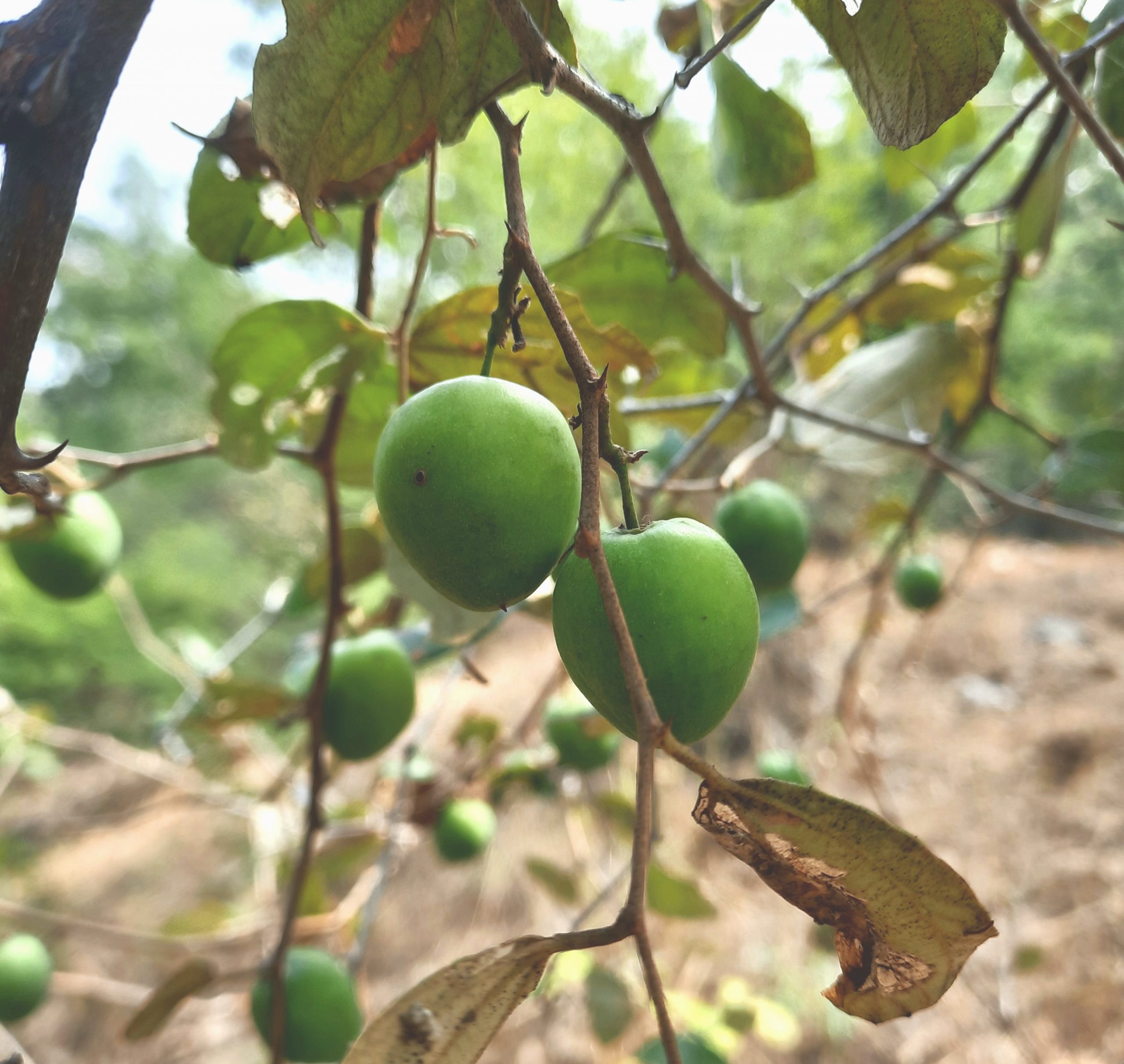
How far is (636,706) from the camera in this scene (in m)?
0.29

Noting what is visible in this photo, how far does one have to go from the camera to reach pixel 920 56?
0.39 metres

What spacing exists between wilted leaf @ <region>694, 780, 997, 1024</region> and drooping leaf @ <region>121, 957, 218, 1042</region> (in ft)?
3.01

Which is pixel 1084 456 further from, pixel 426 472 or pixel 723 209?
pixel 723 209

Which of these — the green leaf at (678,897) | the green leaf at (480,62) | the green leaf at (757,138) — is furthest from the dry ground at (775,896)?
the green leaf at (480,62)

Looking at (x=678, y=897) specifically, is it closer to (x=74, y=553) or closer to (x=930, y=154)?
(x=74, y=553)

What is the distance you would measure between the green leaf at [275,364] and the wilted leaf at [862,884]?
46 cm

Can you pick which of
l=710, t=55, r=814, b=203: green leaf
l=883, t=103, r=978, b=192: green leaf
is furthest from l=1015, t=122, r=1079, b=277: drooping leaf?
l=710, t=55, r=814, b=203: green leaf

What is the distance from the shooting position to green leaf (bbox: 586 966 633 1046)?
1.37 meters

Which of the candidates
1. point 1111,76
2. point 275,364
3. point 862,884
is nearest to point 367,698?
point 275,364

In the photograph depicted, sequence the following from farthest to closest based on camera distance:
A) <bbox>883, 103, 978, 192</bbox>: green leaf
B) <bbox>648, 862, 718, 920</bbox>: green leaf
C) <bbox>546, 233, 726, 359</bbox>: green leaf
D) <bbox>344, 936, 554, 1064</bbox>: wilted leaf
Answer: <bbox>648, 862, 718, 920</bbox>: green leaf → <bbox>883, 103, 978, 192</bbox>: green leaf → <bbox>546, 233, 726, 359</bbox>: green leaf → <bbox>344, 936, 554, 1064</bbox>: wilted leaf

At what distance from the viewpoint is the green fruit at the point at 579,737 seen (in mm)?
1215

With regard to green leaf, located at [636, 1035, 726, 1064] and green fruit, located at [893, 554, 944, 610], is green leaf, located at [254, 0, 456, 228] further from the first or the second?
green fruit, located at [893, 554, 944, 610]

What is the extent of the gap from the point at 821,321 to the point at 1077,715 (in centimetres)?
221

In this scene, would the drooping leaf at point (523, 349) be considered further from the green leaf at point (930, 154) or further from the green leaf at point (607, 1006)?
the green leaf at point (607, 1006)
